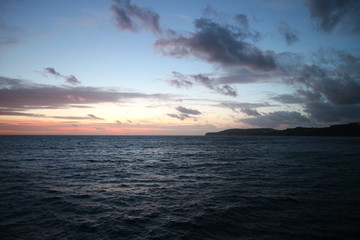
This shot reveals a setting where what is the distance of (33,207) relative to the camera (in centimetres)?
1505

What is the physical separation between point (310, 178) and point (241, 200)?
13.2 metres

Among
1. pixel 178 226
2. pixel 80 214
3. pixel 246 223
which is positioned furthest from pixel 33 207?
pixel 246 223

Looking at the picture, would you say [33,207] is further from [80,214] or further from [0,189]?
[0,189]

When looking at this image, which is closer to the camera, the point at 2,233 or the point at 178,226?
the point at 2,233

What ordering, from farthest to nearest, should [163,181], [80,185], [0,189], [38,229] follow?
[163,181] < [80,185] < [0,189] < [38,229]

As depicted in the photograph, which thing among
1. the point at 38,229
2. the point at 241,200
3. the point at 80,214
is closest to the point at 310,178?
the point at 241,200

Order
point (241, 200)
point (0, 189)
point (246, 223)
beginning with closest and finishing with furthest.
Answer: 1. point (246, 223)
2. point (241, 200)
3. point (0, 189)

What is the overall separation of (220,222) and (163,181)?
12.7 meters

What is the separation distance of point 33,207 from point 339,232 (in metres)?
19.2

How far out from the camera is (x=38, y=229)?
11484mm

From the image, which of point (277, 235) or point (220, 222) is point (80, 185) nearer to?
point (220, 222)

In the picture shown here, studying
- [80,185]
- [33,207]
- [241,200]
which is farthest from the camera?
[80,185]

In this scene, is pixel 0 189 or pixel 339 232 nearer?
pixel 339 232

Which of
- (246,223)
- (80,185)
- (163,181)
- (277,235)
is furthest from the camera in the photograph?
(163,181)
